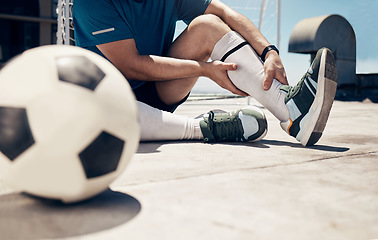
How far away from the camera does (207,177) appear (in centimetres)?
136

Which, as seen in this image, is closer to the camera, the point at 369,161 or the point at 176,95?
the point at 369,161

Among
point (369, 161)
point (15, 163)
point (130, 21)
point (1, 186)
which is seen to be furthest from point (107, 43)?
point (369, 161)

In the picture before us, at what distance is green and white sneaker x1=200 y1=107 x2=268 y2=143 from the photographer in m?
2.15

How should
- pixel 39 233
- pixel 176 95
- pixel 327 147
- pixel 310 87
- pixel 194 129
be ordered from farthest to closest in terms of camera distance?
pixel 176 95 → pixel 194 129 → pixel 327 147 → pixel 310 87 → pixel 39 233

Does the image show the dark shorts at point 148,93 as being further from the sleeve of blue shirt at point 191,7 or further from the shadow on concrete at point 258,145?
the sleeve of blue shirt at point 191,7

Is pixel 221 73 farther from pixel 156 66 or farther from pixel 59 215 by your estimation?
pixel 59 215

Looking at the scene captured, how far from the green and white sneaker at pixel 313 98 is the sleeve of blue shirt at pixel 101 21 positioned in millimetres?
1082

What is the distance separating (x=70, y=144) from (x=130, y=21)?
155cm

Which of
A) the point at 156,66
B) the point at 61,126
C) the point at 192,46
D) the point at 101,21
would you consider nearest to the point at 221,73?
the point at 192,46

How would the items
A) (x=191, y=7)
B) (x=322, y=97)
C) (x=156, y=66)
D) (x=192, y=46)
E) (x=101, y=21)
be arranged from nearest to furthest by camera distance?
(x=322, y=97)
(x=101, y=21)
(x=156, y=66)
(x=192, y=46)
(x=191, y=7)

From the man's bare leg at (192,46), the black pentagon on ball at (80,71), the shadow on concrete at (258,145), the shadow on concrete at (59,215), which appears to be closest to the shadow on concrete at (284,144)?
the shadow on concrete at (258,145)

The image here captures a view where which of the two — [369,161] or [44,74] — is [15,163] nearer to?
[44,74]

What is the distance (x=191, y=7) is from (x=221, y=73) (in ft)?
2.24

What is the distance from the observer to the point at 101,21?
2.05 meters
